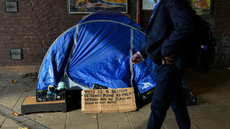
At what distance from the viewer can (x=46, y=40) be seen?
5691mm

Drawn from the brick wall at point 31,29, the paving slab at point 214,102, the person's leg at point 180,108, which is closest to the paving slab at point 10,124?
the person's leg at point 180,108

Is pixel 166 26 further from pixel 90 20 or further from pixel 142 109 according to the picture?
pixel 90 20

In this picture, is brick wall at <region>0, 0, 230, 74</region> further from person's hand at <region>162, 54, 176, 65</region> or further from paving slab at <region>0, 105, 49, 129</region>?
person's hand at <region>162, 54, 176, 65</region>

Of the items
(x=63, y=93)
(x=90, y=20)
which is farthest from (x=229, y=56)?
(x=63, y=93)

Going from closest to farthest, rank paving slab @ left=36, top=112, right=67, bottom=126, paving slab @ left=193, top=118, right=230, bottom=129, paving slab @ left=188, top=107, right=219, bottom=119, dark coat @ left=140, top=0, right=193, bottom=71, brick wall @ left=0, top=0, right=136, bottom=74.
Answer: dark coat @ left=140, top=0, right=193, bottom=71 → paving slab @ left=193, top=118, right=230, bottom=129 → paving slab @ left=36, top=112, right=67, bottom=126 → paving slab @ left=188, top=107, right=219, bottom=119 → brick wall @ left=0, top=0, right=136, bottom=74

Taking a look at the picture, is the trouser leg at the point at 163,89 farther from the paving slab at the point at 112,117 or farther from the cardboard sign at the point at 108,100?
the cardboard sign at the point at 108,100

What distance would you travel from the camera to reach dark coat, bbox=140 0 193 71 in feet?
5.29

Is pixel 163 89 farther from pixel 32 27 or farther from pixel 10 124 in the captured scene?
pixel 32 27

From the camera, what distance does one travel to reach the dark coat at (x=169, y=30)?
63.5 inches

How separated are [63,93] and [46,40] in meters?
2.89

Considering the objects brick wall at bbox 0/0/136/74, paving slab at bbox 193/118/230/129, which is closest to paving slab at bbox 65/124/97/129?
paving slab at bbox 193/118/230/129

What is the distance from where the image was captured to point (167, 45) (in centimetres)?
169

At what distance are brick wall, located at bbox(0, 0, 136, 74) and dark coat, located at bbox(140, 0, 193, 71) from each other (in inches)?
167

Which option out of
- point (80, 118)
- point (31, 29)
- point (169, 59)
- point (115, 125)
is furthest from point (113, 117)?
point (31, 29)
